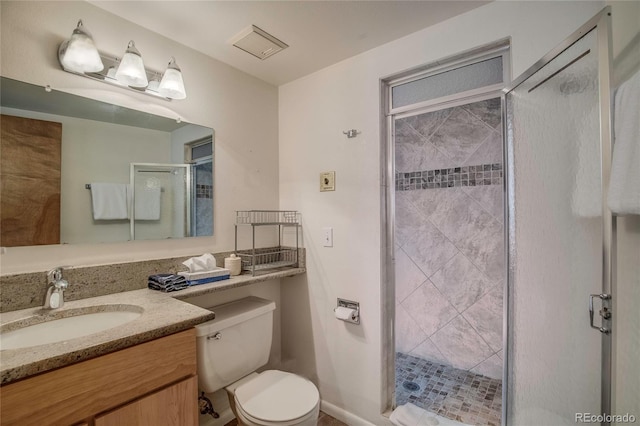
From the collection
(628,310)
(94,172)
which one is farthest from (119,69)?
(628,310)

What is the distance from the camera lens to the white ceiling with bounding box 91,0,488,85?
1316 millimetres

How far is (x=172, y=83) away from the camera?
4.75ft

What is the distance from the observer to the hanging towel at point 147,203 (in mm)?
1435

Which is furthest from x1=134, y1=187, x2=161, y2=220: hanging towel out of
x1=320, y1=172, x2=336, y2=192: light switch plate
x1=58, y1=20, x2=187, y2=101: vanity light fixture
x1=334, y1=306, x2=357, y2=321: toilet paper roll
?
x1=334, y1=306, x2=357, y2=321: toilet paper roll

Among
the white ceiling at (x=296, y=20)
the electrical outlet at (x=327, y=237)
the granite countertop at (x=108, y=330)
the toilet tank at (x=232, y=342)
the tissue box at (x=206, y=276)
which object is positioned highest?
the white ceiling at (x=296, y=20)

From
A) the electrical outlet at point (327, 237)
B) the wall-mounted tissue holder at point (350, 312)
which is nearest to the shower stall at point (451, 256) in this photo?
the wall-mounted tissue holder at point (350, 312)

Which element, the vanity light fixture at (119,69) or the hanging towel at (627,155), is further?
the vanity light fixture at (119,69)

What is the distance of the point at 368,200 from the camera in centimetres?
168

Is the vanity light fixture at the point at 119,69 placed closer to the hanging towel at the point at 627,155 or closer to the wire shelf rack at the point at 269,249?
the wire shelf rack at the point at 269,249

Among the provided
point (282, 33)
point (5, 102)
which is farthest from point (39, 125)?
point (282, 33)

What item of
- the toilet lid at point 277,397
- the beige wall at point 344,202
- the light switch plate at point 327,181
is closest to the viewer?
the toilet lid at point 277,397

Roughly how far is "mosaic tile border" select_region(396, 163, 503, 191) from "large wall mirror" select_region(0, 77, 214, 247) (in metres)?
1.61

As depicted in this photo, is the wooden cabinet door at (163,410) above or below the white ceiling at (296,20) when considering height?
below

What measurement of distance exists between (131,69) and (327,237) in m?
1.34
